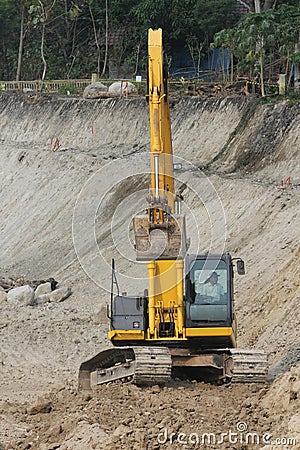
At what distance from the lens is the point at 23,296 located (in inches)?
1062

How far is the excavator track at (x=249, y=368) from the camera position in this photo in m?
15.0

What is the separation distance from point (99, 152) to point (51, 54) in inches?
708

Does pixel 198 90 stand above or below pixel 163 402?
above

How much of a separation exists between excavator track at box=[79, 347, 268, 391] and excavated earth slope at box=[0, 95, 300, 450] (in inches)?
9.1

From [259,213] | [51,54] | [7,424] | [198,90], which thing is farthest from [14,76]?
[7,424]

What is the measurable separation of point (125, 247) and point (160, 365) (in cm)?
1125

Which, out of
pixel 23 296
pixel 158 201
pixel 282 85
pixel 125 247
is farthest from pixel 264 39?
pixel 158 201

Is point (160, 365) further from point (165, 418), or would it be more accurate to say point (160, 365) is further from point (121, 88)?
point (121, 88)

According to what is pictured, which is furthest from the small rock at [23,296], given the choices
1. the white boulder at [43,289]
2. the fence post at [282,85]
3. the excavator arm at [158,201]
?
the fence post at [282,85]

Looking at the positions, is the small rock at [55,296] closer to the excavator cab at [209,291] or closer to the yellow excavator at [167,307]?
the yellow excavator at [167,307]

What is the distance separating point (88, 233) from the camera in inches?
1243

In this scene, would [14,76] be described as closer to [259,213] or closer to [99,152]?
[99,152]

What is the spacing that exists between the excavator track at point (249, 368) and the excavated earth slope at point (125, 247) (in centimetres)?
19

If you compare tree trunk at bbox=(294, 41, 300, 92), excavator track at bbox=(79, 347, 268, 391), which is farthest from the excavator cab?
tree trunk at bbox=(294, 41, 300, 92)
